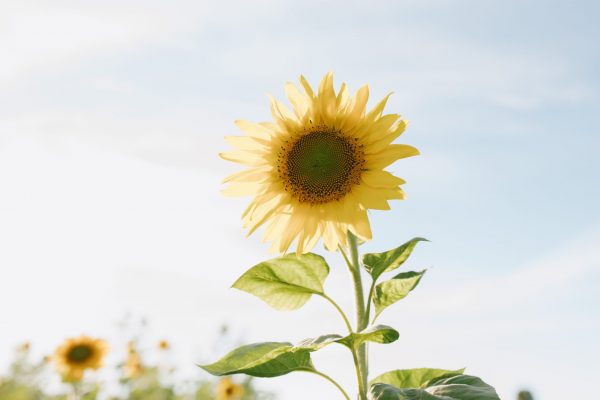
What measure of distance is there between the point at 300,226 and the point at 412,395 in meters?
0.77

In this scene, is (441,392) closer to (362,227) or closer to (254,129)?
(362,227)

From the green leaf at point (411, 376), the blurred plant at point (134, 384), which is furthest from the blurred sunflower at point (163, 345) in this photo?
the green leaf at point (411, 376)

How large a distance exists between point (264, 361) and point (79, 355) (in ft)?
18.1

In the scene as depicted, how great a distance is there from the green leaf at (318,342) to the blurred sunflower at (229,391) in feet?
22.2

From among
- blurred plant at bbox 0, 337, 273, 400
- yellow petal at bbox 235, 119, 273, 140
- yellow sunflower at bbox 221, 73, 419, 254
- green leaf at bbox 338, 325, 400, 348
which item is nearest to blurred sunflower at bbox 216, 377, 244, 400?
blurred plant at bbox 0, 337, 273, 400

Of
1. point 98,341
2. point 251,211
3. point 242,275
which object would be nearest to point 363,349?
point 242,275

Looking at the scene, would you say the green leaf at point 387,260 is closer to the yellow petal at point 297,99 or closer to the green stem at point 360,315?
the green stem at point 360,315

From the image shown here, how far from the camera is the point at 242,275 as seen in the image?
2.10 meters

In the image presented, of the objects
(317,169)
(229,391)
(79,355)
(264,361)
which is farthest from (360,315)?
(229,391)

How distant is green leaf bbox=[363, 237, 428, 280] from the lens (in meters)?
2.04

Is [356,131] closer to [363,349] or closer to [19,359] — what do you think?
[363,349]

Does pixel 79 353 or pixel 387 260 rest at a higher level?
pixel 79 353

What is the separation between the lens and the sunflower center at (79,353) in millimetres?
6690

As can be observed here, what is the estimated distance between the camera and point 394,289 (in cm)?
197
